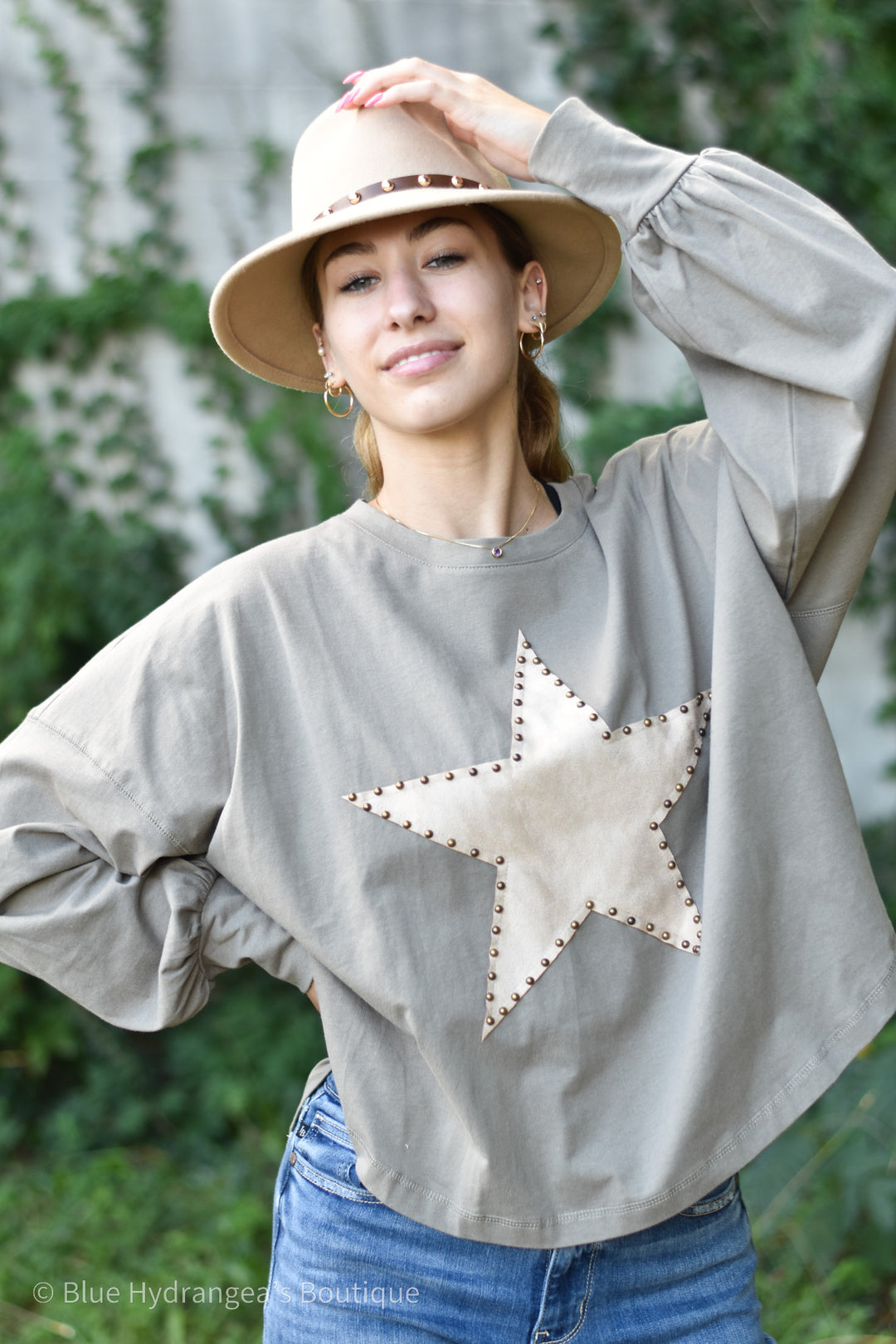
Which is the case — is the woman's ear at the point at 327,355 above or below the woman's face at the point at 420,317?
below

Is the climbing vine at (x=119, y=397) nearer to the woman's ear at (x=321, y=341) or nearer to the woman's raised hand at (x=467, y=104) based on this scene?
the woman's ear at (x=321, y=341)

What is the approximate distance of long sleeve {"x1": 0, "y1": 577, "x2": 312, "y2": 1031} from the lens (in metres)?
1.68

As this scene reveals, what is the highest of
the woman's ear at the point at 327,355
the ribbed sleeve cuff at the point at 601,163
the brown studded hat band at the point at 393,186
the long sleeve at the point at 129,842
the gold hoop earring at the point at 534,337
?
the ribbed sleeve cuff at the point at 601,163

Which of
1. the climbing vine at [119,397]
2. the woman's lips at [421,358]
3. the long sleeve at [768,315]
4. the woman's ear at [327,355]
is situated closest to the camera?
the long sleeve at [768,315]

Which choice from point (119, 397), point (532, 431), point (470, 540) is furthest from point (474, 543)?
point (119, 397)

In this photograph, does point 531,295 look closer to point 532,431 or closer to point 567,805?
point 532,431

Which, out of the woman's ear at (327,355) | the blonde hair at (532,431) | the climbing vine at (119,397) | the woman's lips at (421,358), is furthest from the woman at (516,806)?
the climbing vine at (119,397)

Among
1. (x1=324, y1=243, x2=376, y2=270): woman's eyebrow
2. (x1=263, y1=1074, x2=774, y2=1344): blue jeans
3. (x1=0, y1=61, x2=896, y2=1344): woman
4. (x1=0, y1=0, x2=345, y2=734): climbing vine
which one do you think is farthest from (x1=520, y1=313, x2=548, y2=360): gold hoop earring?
(x1=0, y1=0, x2=345, y2=734): climbing vine

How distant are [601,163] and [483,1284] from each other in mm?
1515

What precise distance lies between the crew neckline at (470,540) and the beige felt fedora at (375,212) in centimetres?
40

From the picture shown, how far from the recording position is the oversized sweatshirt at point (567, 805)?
1624 mm

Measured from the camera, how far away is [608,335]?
4.68 meters

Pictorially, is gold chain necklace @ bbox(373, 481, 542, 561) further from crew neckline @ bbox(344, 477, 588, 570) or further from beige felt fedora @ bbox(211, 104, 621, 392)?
beige felt fedora @ bbox(211, 104, 621, 392)

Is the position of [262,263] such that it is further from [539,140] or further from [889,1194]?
[889,1194]
